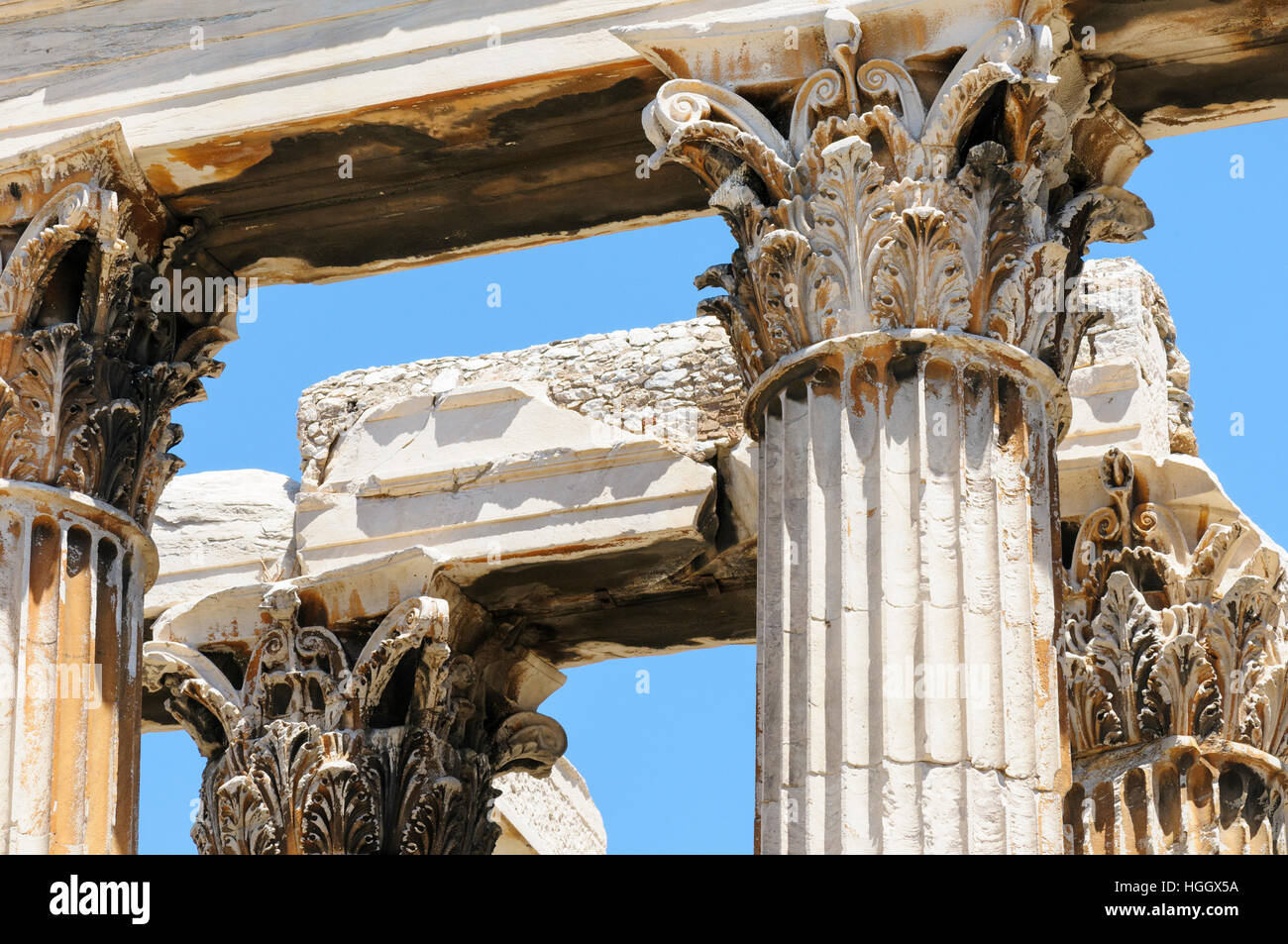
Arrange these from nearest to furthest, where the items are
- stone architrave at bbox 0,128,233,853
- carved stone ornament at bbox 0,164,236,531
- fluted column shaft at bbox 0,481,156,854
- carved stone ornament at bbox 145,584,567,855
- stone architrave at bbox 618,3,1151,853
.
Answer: stone architrave at bbox 618,3,1151,853, fluted column shaft at bbox 0,481,156,854, stone architrave at bbox 0,128,233,853, carved stone ornament at bbox 0,164,236,531, carved stone ornament at bbox 145,584,567,855

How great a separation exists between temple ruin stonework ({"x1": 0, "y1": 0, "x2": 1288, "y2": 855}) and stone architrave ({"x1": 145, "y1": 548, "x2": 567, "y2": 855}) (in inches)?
1.5

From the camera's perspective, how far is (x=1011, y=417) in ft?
49.4

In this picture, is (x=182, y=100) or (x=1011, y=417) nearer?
(x=1011, y=417)

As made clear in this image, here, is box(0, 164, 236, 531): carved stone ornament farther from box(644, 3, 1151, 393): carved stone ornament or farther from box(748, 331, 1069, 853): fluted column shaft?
box(748, 331, 1069, 853): fluted column shaft

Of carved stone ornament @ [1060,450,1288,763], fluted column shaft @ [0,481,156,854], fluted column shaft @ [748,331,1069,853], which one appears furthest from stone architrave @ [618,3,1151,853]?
carved stone ornament @ [1060,450,1288,763]

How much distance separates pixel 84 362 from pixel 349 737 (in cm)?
498

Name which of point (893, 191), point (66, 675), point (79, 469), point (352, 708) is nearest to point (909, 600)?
point (893, 191)

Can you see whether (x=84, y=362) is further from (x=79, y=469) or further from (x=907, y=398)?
(x=907, y=398)

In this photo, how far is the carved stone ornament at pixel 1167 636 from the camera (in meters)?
19.7

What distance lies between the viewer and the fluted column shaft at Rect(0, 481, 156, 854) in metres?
16.4

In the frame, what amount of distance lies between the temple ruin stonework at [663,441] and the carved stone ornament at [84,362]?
0.03 m

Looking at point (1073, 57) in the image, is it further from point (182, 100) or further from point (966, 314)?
point (182, 100)

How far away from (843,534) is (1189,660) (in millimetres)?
5746

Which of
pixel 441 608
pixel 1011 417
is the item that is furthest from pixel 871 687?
pixel 441 608
